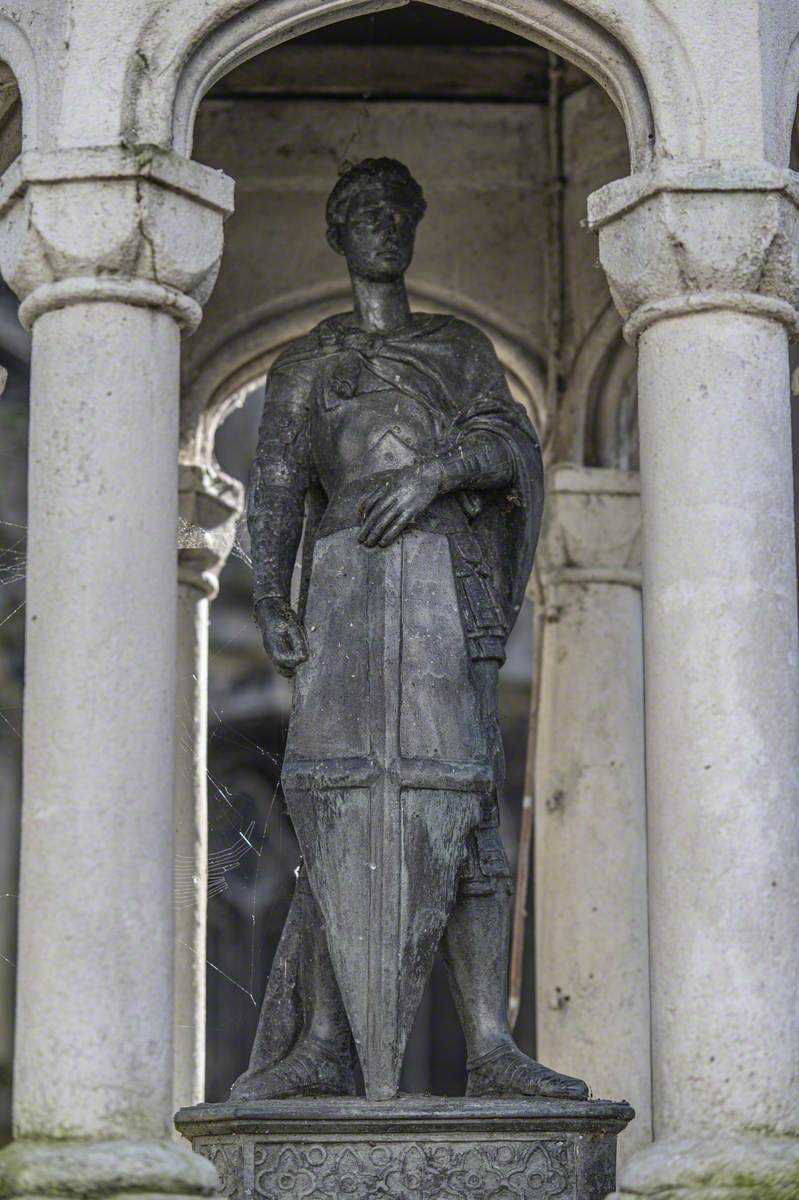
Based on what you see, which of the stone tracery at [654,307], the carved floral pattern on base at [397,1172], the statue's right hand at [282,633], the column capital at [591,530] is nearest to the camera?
the stone tracery at [654,307]

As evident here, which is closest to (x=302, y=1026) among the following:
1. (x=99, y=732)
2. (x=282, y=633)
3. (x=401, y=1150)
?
(x=401, y=1150)

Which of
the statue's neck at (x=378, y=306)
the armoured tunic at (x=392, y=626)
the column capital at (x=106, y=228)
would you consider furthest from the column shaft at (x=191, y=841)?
the column capital at (x=106, y=228)

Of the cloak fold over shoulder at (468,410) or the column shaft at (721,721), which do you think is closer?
the column shaft at (721,721)

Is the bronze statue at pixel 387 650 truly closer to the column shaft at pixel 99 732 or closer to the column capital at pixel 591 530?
the column shaft at pixel 99 732

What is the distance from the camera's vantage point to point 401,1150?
9.70m

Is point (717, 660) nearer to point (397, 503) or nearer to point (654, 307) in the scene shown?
point (654, 307)

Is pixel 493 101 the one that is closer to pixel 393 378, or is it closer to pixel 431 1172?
pixel 393 378

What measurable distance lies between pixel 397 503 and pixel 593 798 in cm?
294

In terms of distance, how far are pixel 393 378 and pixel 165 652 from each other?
1.83m

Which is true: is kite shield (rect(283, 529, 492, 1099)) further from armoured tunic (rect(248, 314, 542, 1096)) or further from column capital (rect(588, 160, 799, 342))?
column capital (rect(588, 160, 799, 342))

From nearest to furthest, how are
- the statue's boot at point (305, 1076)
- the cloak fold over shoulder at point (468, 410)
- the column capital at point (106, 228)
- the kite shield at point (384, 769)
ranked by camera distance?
the column capital at point (106, 228)
the kite shield at point (384, 769)
the statue's boot at point (305, 1076)
the cloak fold over shoulder at point (468, 410)

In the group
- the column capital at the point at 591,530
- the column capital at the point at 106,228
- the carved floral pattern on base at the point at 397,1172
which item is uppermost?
the column capital at the point at 106,228

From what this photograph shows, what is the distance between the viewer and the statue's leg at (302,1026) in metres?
10.2

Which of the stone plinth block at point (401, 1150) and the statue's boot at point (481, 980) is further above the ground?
the statue's boot at point (481, 980)
